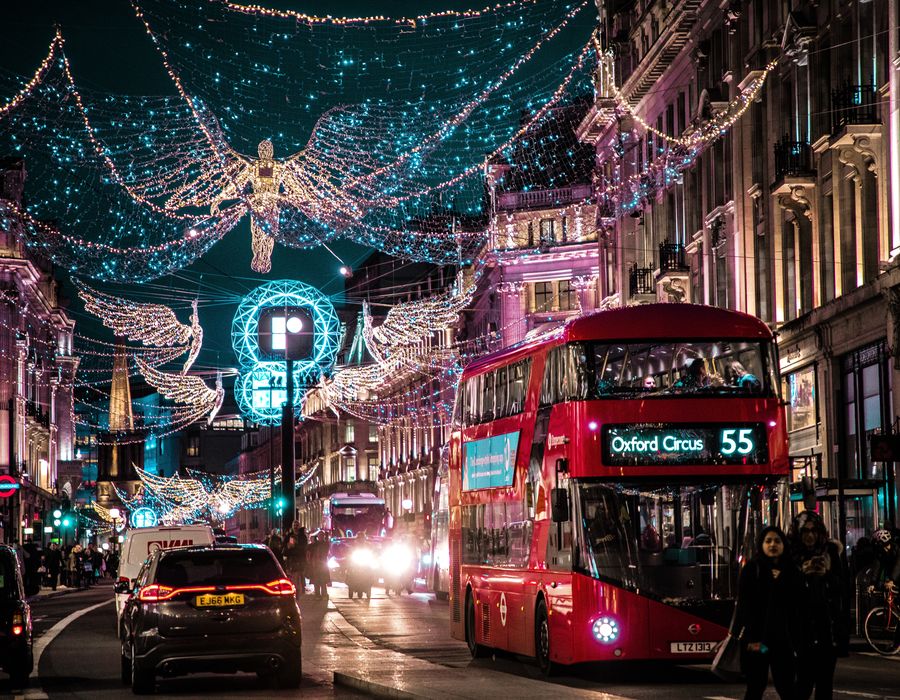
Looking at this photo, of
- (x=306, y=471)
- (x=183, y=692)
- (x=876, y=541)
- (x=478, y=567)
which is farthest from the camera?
(x=306, y=471)

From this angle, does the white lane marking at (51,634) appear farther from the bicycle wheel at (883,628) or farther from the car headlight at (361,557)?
the bicycle wheel at (883,628)

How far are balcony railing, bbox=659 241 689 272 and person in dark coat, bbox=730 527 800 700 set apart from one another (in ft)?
116

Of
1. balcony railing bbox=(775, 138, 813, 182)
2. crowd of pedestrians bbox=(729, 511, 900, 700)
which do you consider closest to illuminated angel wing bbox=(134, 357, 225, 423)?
balcony railing bbox=(775, 138, 813, 182)

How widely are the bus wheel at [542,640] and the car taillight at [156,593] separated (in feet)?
14.2

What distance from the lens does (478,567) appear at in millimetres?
22062

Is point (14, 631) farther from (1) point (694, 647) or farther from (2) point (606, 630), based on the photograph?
(1) point (694, 647)

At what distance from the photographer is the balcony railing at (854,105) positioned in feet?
102

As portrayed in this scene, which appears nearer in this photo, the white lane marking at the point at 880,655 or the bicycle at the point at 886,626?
the white lane marking at the point at 880,655

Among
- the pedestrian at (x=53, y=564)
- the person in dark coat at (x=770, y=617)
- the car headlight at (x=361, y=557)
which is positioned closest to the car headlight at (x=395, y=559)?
the car headlight at (x=361, y=557)

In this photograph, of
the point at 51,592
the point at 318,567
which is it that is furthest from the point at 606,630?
the point at 51,592

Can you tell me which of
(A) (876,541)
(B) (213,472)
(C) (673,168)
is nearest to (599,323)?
(A) (876,541)

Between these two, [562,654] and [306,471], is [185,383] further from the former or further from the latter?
[306,471]

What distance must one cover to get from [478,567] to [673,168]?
27.4 metres

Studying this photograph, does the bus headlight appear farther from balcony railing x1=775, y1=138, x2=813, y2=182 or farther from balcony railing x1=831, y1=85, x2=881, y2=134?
balcony railing x1=775, y1=138, x2=813, y2=182
